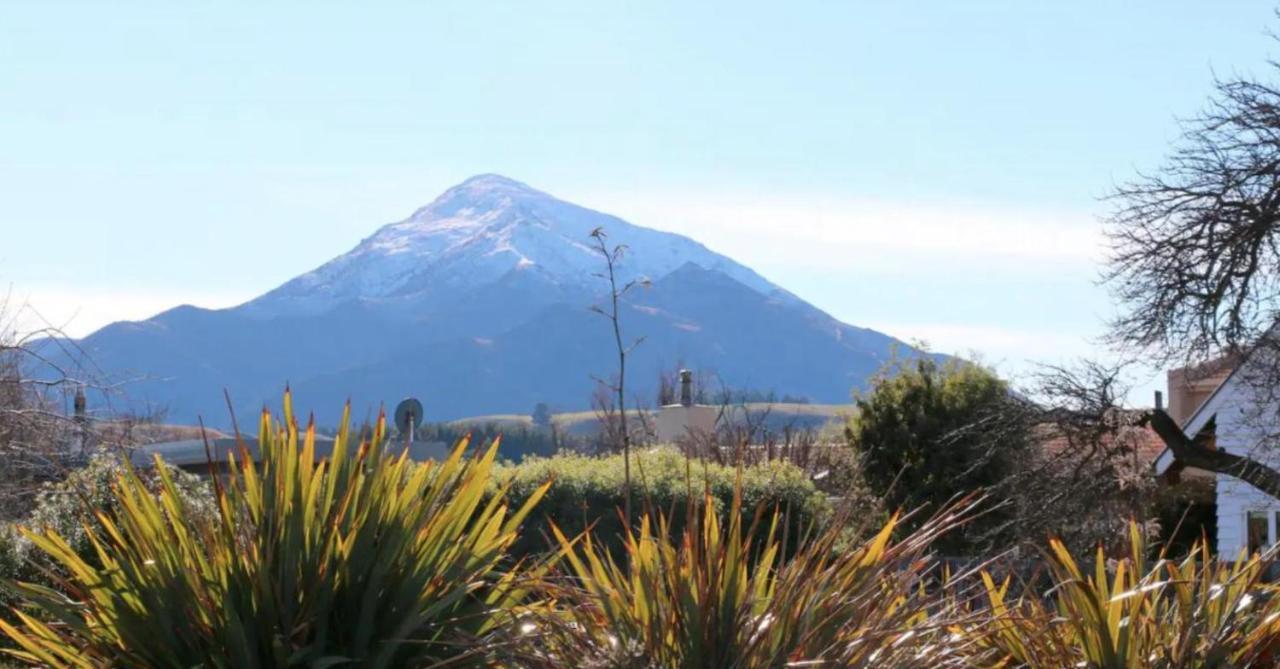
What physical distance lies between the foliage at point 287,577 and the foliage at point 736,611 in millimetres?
345

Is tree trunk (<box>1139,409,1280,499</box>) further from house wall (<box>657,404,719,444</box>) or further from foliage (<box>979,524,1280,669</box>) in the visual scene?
foliage (<box>979,524,1280,669</box>)

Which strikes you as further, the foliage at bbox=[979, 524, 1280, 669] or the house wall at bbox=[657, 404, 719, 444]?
the house wall at bbox=[657, 404, 719, 444]

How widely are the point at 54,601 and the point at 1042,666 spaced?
3385 mm

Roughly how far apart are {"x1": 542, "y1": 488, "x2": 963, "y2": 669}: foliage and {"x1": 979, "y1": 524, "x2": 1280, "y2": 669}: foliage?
0.53 metres

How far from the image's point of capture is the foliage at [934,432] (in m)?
23.9

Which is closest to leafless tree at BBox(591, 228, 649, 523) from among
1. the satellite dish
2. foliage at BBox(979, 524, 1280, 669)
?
foliage at BBox(979, 524, 1280, 669)

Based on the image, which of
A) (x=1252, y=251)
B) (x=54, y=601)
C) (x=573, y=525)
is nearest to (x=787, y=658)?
(x=54, y=601)

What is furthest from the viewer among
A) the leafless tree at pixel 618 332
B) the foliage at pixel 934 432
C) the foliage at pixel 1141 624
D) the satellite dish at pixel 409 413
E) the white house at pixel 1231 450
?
the foliage at pixel 934 432

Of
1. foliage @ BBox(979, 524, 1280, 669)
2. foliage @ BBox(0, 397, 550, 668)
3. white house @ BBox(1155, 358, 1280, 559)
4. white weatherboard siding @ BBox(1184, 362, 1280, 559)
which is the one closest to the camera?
foliage @ BBox(0, 397, 550, 668)

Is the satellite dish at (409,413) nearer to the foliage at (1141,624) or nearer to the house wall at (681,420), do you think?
the foliage at (1141,624)

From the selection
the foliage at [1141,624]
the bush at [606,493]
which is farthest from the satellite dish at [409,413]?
the foliage at [1141,624]

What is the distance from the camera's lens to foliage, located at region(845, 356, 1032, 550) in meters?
23.9

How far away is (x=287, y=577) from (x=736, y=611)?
142cm

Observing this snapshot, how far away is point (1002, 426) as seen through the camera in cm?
2330
